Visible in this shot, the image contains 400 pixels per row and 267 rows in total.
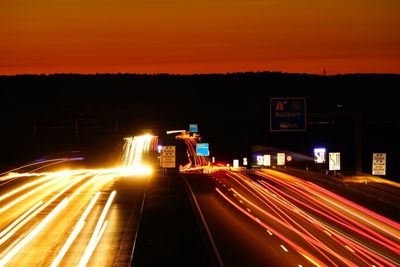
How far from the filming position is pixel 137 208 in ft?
129

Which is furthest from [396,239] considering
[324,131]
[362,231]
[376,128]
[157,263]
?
[376,128]

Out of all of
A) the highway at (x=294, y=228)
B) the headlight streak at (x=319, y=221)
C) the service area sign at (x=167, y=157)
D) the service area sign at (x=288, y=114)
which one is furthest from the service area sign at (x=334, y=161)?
the service area sign at (x=167, y=157)

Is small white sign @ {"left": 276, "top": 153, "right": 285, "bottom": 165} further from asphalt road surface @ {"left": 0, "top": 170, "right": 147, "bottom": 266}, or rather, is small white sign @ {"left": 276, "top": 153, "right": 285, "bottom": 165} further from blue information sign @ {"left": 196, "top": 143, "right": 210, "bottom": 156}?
asphalt road surface @ {"left": 0, "top": 170, "right": 147, "bottom": 266}

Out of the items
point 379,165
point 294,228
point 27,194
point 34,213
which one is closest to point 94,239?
point 294,228

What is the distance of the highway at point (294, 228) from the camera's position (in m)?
24.1

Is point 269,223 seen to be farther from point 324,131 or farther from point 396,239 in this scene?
point 324,131

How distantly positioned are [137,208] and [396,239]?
1604 centimetres

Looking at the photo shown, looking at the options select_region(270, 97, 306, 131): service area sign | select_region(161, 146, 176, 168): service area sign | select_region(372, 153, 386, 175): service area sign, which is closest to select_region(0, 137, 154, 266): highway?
select_region(161, 146, 176, 168): service area sign

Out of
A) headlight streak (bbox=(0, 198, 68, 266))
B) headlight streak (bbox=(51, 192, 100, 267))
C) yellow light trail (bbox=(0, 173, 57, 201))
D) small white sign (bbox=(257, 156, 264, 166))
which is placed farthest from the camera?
small white sign (bbox=(257, 156, 264, 166))

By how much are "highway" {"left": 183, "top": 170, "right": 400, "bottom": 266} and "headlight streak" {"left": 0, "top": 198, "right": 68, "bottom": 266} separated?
746 centimetres

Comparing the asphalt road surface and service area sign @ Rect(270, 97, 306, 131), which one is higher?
service area sign @ Rect(270, 97, 306, 131)

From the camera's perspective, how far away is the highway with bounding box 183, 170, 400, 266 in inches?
950

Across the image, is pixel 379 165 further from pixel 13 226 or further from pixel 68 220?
pixel 13 226

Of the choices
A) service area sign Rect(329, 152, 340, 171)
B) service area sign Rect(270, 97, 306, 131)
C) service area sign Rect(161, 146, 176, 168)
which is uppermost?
service area sign Rect(270, 97, 306, 131)
